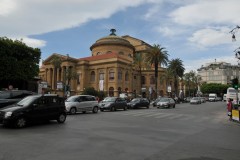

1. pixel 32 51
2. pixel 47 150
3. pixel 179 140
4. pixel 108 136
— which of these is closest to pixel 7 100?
pixel 108 136

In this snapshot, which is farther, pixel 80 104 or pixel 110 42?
pixel 110 42

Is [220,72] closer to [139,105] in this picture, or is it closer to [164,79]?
[164,79]

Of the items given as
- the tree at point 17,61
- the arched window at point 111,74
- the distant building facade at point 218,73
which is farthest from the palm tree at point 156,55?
the distant building facade at point 218,73

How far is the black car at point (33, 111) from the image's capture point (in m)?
12.9

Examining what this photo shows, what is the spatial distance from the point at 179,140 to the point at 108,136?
9.46 feet

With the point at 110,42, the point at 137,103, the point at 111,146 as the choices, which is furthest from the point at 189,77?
the point at 111,146

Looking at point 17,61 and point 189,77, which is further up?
point 189,77

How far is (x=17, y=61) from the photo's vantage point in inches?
1553

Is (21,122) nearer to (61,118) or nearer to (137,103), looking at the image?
(61,118)

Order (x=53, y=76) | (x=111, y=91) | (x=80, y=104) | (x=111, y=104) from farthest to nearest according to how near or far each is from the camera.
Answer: (x=53, y=76)
(x=111, y=91)
(x=111, y=104)
(x=80, y=104)

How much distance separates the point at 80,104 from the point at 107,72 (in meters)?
46.3

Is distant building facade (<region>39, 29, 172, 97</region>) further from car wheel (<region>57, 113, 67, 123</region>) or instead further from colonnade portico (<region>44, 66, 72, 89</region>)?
car wheel (<region>57, 113, 67, 123</region>)

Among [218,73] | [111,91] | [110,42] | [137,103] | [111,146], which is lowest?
[111,146]

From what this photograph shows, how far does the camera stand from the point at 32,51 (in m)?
41.5
